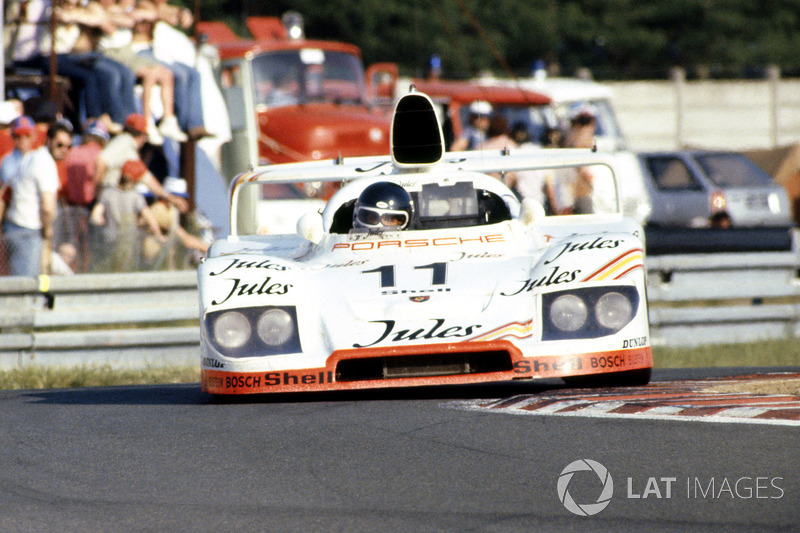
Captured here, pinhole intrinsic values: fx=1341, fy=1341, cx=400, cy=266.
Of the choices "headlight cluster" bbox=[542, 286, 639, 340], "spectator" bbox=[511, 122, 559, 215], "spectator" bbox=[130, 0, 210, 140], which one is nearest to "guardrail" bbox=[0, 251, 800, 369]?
"spectator" bbox=[511, 122, 559, 215]

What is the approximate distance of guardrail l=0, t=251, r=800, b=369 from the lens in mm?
8812

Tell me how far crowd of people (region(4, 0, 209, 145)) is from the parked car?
277 inches

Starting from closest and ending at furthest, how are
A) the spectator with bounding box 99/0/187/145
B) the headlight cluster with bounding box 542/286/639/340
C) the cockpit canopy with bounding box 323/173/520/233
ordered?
the headlight cluster with bounding box 542/286/639/340
the cockpit canopy with bounding box 323/173/520/233
the spectator with bounding box 99/0/187/145

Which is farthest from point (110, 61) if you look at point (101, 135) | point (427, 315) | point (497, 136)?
point (427, 315)

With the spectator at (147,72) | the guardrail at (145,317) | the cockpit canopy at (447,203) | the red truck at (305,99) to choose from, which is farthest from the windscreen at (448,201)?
the red truck at (305,99)

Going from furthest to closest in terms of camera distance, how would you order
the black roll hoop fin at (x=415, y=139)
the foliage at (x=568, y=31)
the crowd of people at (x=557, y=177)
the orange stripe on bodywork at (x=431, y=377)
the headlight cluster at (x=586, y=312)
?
the foliage at (x=568, y=31) → the crowd of people at (x=557, y=177) → the black roll hoop fin at (x=415, y=139) → the headlight cluster at (x=586, y=312) → the orange stripe on bodywork at (x=431, y=377)

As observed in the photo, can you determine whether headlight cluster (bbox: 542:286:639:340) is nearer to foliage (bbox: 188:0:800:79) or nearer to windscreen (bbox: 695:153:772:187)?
windscreen (bbox: 695:153:772:187)

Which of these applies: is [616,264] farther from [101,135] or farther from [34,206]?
[101,135]

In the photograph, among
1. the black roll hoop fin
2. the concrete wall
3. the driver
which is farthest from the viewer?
the concrete wall

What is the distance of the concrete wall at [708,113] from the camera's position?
2983 centimetres

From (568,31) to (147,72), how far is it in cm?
3374

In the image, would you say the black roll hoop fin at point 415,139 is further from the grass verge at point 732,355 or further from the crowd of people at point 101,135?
the crowd of people at point 101,135

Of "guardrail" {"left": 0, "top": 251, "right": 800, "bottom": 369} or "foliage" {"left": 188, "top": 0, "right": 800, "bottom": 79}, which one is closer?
"guardrail" {"left": 0, "top": 251, "right": 800, "bottom": 369}

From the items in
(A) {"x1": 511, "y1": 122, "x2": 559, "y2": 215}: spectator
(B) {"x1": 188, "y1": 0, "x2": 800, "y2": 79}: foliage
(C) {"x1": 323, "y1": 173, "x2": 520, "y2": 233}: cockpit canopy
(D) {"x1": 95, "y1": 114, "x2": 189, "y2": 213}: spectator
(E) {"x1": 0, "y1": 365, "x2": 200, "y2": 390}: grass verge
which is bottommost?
(E) {"x1": 0, "y1": 365, "x2": 200, "y2": 390}: grass verge
